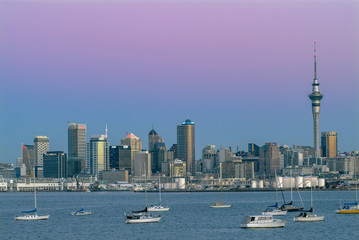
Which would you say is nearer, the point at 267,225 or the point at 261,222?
the point at 261,222

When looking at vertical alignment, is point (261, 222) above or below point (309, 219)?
above

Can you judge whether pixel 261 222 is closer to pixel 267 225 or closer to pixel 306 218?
pixel 267 225

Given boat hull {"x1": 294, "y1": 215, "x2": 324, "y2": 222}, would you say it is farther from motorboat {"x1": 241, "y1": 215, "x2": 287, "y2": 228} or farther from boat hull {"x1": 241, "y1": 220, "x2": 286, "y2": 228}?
motorboat {"x1": 241, "y1": 215, "x2": 287, "y2": 228}

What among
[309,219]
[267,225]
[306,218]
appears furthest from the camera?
[309,219]

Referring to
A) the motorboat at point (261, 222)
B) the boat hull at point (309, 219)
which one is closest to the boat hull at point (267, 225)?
the motorboat at point (261, 222)

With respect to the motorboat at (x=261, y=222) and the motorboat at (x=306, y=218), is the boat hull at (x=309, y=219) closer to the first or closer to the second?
the motorboat at (x=306, y=218)

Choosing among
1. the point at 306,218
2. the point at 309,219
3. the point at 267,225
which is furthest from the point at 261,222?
the point at 309,219

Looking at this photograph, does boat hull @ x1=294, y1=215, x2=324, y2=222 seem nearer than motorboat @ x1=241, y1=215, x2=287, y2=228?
No

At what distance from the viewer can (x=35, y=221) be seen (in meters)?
114

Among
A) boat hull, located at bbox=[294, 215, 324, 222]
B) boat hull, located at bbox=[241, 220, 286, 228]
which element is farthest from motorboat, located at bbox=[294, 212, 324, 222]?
boat hull, located at bbox=[241, 220, 286, 228]

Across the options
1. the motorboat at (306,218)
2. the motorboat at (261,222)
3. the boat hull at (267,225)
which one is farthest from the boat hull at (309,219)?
the motorboat at (261,222)

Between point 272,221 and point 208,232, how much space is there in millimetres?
8165

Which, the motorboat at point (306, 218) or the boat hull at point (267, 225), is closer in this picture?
the boat hull at point (267, 225)

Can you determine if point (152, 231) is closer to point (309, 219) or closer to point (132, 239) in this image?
point (132, 239)
